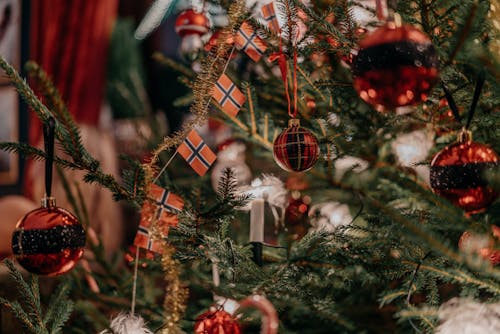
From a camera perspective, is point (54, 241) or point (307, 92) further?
point (307, 92)

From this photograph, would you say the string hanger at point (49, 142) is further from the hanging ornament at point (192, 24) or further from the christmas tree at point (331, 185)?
the hanging ornament at point (192, 24)

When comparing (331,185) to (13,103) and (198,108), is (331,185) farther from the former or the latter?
(13,103)

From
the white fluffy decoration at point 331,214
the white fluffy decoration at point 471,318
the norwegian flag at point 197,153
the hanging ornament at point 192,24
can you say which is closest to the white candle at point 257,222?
the norwegian flag at point 197,153

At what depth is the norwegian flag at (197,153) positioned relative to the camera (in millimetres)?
840

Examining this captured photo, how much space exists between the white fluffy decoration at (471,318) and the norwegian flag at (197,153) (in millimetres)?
436

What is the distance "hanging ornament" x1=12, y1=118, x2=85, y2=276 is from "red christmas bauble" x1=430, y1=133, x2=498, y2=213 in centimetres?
52

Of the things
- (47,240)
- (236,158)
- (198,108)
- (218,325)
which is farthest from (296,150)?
(236,158)

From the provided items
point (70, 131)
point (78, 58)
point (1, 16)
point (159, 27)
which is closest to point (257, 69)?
point (70, 131)

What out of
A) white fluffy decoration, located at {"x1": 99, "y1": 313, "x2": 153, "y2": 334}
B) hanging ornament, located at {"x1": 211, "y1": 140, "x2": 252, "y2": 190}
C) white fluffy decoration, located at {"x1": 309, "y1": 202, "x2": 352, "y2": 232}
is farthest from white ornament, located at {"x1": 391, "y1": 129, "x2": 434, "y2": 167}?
white fluffy decoration, located at {"x1": 99, "y1": 313, "x2": 153, "y2": 334}

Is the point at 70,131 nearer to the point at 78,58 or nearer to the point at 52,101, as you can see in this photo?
the point at 52,101

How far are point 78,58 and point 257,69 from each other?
1.90m

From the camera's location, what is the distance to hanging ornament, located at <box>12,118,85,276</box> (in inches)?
26.5

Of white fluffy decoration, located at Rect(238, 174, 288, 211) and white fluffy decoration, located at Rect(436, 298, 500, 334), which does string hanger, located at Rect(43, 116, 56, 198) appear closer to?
white fluffy decoration, located at Rect(238, 174, 288, 211)

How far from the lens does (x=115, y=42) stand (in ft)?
14.0
